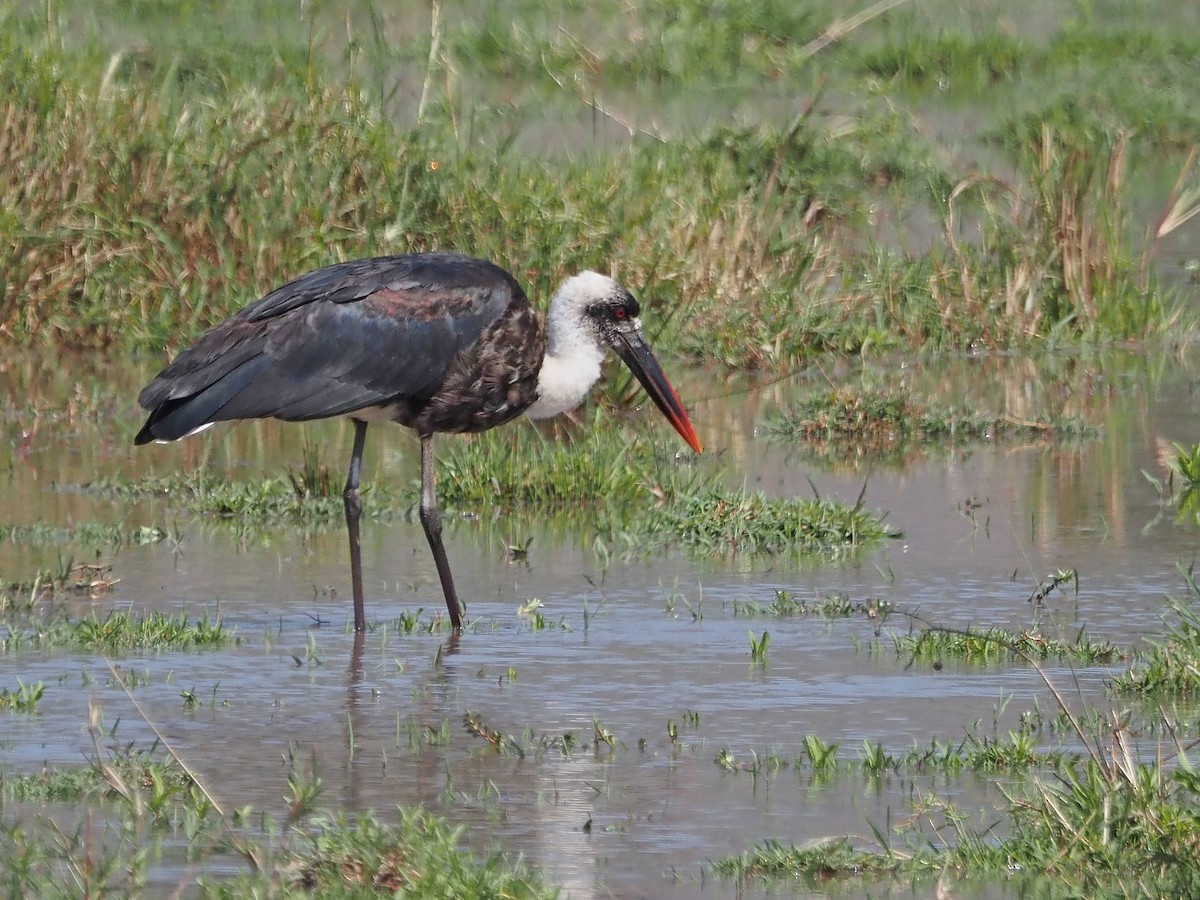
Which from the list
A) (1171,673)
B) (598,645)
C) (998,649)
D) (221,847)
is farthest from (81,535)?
(1171,673)

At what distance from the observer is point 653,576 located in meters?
8.40

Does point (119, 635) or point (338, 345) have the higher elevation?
point (338, 345)

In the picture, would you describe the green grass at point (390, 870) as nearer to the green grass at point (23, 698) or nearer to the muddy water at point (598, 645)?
the muddy water at point (598, 645)

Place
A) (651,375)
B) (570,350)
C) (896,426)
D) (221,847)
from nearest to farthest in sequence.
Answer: (221,847)
(570,350)
(651,375)
(896,426)

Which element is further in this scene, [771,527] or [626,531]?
[626,531]

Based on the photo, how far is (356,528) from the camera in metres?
8.12

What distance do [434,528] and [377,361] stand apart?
0.62 metres

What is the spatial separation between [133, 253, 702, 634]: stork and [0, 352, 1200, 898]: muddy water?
0.52m

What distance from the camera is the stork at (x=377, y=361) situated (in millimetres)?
8047

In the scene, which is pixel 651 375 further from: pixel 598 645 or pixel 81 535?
pixel 598 645

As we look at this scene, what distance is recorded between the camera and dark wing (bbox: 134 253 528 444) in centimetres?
802

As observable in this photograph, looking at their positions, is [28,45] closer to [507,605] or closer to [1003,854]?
[507,605]

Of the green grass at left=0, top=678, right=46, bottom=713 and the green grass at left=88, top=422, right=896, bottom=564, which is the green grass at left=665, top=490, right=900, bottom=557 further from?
the green grass at left=0, top=678, right=46, bottom=713

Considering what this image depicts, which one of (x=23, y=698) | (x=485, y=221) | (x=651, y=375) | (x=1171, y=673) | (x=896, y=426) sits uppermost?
(x=485, y=221)
